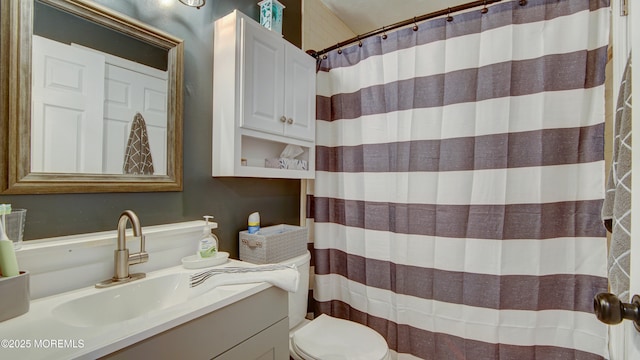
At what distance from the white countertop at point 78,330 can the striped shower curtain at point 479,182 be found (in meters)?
0.91

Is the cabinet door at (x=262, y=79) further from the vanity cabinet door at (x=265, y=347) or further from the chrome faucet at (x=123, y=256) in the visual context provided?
the vanity cabinet door at (x=265, y=347)

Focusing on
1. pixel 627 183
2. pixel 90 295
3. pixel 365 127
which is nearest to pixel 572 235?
pixel 627 183

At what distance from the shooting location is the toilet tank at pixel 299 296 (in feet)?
4.54

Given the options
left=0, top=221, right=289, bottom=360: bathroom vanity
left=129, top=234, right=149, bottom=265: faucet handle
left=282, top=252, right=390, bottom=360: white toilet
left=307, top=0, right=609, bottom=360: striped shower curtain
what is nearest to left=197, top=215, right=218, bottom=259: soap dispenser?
left=0, top=221, right=289, bottom=360: bathroom vanity

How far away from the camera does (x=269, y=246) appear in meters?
1.29

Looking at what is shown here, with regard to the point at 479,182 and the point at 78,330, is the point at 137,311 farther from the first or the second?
the point at 479,182

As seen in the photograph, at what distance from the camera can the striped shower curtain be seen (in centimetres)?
109

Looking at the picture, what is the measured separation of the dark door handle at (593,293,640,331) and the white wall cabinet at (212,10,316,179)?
1.16m

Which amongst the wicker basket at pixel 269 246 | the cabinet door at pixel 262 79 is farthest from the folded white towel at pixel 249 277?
the cabinet door at pixel 262 79

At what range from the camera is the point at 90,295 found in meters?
0.81

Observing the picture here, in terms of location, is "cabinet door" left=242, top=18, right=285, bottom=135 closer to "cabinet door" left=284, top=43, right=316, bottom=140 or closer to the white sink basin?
"cabinet door" left=284, top=43, right=316, bottom=140

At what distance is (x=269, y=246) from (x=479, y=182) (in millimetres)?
1006

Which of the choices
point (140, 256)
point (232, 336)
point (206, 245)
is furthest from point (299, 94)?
point (232, 336)

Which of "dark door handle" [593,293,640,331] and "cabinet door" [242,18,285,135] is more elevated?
"cabinet door" [242,18,285,135]
